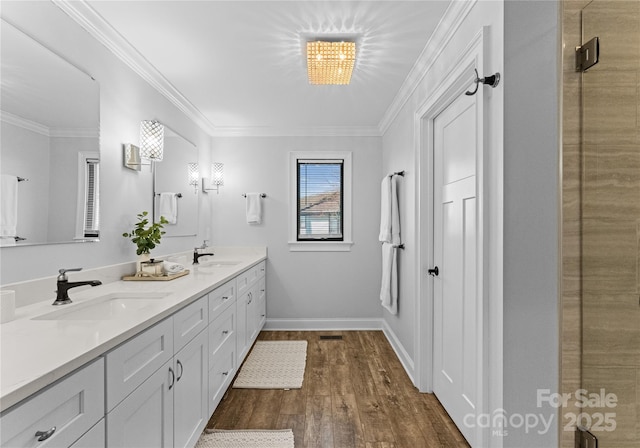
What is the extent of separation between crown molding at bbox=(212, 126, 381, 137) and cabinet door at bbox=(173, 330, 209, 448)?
2770 mm

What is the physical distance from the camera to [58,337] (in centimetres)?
110

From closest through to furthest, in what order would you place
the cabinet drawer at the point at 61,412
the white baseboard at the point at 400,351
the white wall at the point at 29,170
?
1. the cabinet drawer at the point at 61,412
2. the white wall at the point at 29,170
3. the white baseboard at the point at 400,351

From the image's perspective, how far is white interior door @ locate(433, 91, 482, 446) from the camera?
6.32ft

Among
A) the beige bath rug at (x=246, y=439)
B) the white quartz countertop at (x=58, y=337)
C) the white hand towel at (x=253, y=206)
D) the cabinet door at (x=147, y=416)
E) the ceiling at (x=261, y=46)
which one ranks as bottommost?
the beige bath rug at (x=246, y=439)

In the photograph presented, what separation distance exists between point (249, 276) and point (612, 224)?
8.53 feet

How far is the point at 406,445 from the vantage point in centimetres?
198

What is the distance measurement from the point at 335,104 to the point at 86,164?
219 cm

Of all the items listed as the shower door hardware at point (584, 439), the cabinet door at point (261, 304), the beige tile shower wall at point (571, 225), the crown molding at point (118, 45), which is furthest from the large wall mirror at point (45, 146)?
the shower door hardware at point (584, 439)

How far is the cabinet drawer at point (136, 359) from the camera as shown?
1098 mm

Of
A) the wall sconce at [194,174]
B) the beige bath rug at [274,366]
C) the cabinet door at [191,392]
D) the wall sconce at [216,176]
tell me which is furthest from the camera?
the wall sconce at [216,176]

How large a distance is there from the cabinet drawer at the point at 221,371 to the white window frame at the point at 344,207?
68.4 inches

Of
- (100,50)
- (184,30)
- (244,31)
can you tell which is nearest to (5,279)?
(100,50)

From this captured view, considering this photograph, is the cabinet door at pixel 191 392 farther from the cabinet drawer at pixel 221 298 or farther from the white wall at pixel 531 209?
the white wall at pixel 531 209

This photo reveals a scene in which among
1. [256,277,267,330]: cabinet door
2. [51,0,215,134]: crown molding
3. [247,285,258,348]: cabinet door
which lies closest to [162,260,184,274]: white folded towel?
[247,285,258,348]: cabinet door
